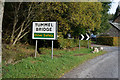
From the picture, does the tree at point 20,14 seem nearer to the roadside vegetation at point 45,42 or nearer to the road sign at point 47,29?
the roadside vegetation at point 45,42

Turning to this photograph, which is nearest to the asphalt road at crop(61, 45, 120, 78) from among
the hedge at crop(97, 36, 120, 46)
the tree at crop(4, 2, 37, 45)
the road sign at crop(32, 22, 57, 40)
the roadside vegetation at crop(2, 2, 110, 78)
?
the roadside vegetation at crop(2, 2, 110, 78)

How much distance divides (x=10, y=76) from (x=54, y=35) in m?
3.92

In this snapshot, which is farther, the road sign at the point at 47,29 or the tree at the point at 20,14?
the tree at the point at 20,14

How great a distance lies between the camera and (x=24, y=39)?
49.8 ft

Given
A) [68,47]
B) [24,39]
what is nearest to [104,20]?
[68,47]

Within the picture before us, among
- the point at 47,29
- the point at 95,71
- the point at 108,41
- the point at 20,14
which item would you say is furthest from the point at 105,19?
the point at 95,71

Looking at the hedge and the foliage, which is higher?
the foliage

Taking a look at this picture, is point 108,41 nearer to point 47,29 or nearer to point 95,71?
point 47,29

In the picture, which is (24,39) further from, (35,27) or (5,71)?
(5,71)

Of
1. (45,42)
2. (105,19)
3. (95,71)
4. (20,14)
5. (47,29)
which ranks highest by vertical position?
(105,19)

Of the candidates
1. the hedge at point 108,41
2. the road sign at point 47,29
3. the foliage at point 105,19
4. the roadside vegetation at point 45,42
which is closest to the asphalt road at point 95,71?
the roadside vegetation at point 45,42

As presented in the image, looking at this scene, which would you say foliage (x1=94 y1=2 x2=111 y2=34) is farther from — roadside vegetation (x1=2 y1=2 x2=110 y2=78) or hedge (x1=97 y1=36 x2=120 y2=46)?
roadside vegetation (x1=2 y1=2 x2=110 y2=78)

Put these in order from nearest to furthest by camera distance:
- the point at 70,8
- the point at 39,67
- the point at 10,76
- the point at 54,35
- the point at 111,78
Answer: the point at 10,76
the point at 111,78
the point at 39,67
the point at 54,35
the point at 70,8

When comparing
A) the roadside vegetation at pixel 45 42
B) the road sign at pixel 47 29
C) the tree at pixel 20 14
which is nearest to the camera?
the roadside vegetation at pixel 45 42
